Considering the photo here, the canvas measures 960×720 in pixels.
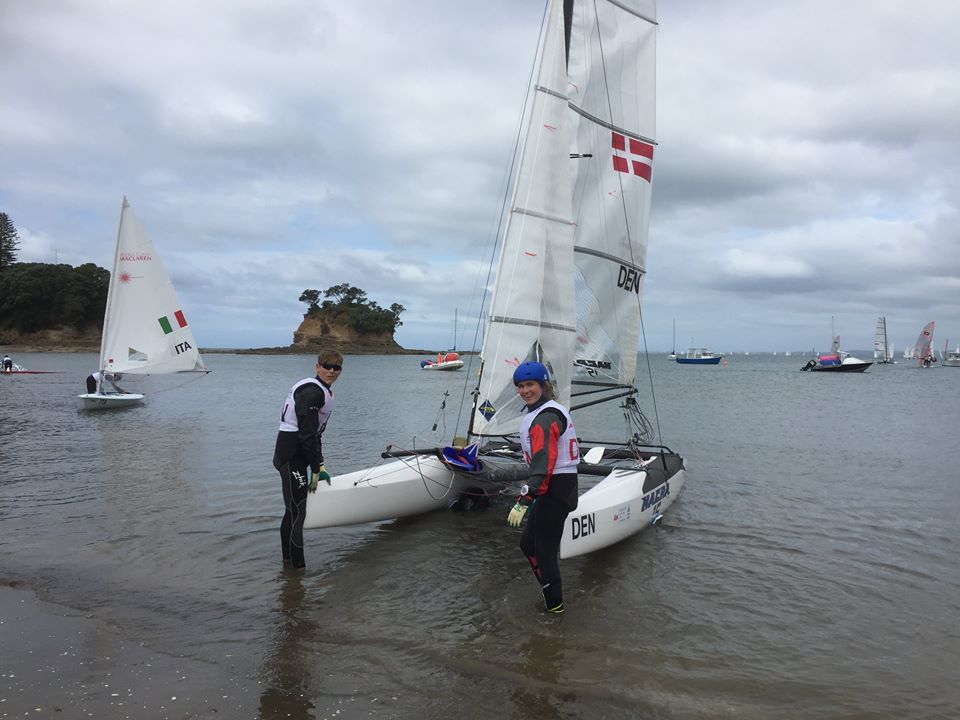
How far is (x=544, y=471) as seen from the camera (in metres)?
4.67

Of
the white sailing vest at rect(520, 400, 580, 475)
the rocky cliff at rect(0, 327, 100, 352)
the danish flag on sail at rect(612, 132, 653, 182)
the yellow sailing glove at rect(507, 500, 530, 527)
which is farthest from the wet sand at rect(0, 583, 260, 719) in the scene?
the rocky cliff at rect(0, 327, 100, 352)

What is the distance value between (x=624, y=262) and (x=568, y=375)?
243 cm

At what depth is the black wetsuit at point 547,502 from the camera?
4.72 meters

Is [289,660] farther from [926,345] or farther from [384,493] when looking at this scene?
[926,345]

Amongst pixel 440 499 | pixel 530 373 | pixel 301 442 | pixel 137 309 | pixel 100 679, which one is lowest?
pixel 100 679

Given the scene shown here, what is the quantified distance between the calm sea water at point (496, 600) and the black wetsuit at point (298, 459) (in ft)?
1.14

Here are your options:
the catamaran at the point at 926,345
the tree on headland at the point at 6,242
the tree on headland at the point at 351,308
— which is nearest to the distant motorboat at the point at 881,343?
the catamaran at the point at 926,345

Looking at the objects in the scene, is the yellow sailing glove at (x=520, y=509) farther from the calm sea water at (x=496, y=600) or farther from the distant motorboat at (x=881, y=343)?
the distant motorboat at (x=881, y=343)

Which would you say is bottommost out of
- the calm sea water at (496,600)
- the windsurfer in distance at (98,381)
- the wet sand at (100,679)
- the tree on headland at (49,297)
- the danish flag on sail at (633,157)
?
the calm sea water at (496,600)

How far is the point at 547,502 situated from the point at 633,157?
6.91 m

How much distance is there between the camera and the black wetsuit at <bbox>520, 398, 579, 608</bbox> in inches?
186

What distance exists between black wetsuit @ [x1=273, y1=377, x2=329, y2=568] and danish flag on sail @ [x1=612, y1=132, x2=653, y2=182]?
634 centimetres

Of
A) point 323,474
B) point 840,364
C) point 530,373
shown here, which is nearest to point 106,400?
point 323,474

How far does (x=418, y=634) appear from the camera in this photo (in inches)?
194
